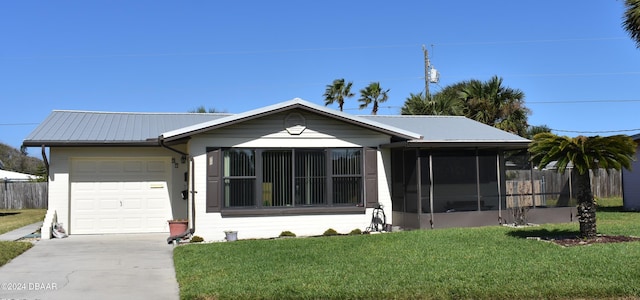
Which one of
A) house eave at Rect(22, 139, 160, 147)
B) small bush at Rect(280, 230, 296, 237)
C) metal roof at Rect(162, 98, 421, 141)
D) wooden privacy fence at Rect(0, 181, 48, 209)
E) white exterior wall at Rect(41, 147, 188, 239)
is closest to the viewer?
metal roof at Rect(162, 98, 421, 141)

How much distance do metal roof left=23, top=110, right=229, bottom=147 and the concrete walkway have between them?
2412 millimetres

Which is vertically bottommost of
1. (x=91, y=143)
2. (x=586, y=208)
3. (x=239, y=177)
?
(x=586, y=208)

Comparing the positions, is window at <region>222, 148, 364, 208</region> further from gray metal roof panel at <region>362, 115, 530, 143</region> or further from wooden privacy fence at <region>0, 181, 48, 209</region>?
wooden privacy fence at <region>0, 181, 48, 209</region>

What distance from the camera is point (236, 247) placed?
12.1 meters

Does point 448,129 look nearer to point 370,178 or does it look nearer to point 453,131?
point 453,131

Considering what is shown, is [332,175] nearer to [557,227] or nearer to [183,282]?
[557,227]

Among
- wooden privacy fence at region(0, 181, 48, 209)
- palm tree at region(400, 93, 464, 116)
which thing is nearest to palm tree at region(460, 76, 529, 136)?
A: palm tree at region(400, 93, 464, 116)

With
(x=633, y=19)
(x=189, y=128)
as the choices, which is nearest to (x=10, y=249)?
(x=189, y=128)

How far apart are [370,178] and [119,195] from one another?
7.10 m

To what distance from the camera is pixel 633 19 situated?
1866 centimetres

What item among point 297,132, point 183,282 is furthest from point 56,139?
point 183,282

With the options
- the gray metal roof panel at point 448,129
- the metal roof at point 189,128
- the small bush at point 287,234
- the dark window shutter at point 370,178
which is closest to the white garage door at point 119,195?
the metal roof at point 189,128

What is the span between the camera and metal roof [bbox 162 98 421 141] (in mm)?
13828

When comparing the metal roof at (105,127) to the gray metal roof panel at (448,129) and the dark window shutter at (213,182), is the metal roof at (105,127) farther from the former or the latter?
the gray metal roof panel at (448,129)
